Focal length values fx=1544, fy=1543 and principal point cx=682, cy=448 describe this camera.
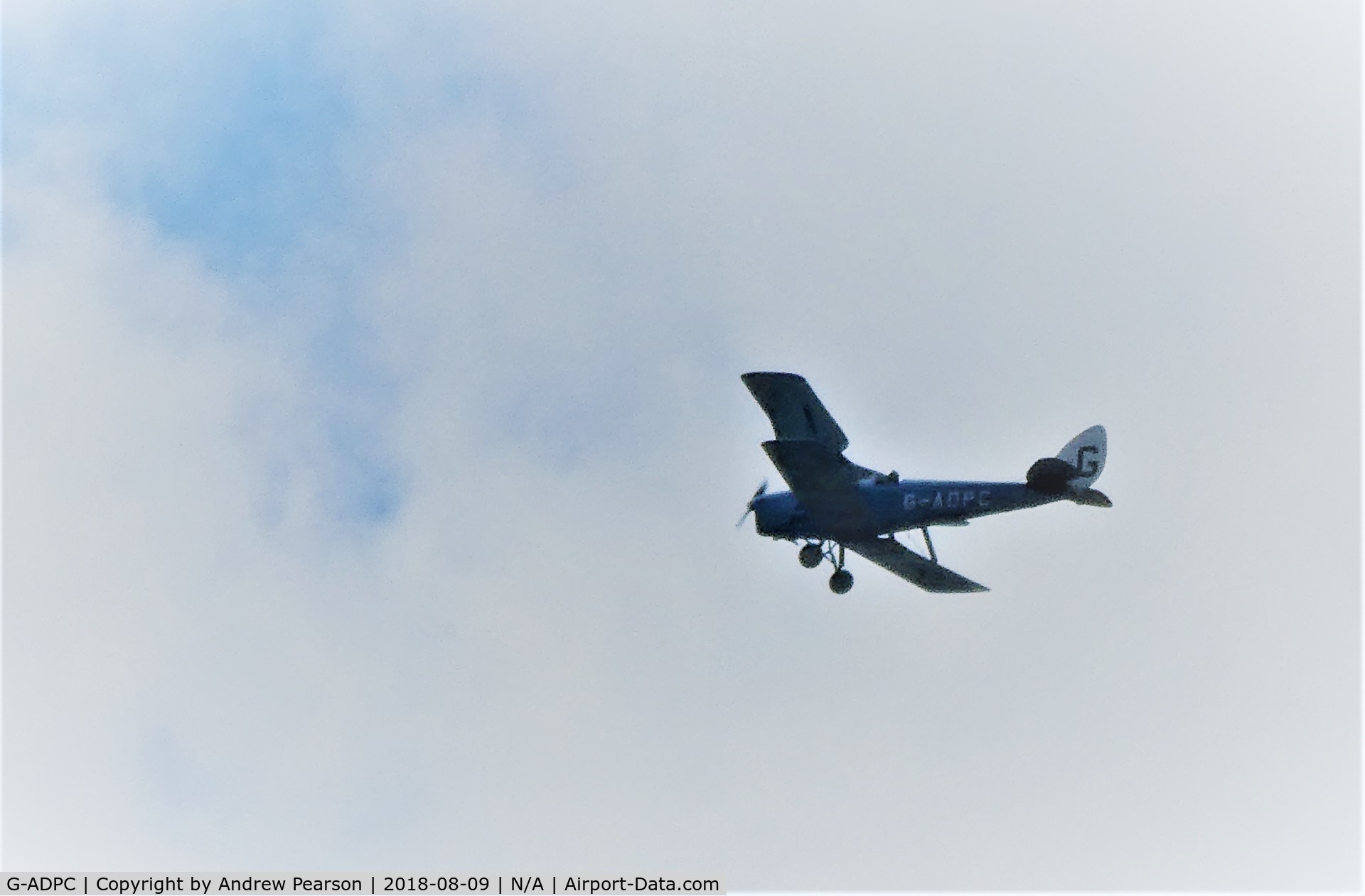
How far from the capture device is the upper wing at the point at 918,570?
39969 mm

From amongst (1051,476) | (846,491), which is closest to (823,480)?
(846,491)

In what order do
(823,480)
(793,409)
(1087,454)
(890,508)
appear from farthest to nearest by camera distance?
1. (1087,454)
2. (890,508)
3. (823,480)
4. (793,409)

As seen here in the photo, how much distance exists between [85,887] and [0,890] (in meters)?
1.80

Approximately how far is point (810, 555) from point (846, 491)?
2.69m

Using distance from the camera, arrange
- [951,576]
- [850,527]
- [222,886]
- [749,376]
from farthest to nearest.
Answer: [951,576] < [850,527] < [749,376] < [222,886]

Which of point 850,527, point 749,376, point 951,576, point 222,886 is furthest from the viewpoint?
point 951,576

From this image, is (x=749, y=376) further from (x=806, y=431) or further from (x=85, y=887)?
(x=85, y=887)

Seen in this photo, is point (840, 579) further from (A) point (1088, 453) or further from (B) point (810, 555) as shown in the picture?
(A) point (1088, 453)

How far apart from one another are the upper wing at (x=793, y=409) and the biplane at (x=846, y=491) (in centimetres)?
2

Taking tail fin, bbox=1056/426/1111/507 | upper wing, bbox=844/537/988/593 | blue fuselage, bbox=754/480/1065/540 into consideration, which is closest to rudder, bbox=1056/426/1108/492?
tail fin, bbox=1056/426/1111/507

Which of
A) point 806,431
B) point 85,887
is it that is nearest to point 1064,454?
point 806,431

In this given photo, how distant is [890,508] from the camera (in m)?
36.8

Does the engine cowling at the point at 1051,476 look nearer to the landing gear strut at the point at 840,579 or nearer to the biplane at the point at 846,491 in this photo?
the biplane at the point at 846,491

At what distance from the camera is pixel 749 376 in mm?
34531
